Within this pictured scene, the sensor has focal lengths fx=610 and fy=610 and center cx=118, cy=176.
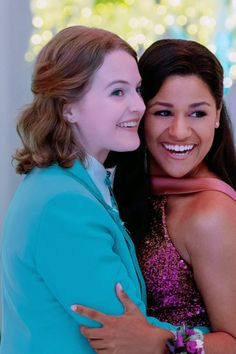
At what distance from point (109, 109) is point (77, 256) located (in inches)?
14.7

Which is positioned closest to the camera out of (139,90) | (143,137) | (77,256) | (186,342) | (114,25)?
(77,256)

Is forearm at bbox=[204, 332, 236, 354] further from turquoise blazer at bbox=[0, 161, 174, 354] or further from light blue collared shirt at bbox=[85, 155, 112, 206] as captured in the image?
light blue collared shirt at bbox=[85, 155, 112, 206]

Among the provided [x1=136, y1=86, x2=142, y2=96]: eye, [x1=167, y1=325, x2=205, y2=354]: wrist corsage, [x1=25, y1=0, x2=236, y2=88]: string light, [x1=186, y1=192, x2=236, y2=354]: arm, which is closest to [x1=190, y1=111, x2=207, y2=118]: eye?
[x1=136, y1=86, x2=142, y2=96]: eye

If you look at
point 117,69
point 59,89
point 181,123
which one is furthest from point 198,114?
point 59,89

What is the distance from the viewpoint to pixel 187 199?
1.57 metres

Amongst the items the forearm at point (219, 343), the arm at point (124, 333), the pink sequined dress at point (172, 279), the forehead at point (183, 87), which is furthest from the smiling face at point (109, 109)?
the forearm at point (219, 343)

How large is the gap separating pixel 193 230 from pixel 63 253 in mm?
393

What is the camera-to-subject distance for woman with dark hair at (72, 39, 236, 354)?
4.67 feet

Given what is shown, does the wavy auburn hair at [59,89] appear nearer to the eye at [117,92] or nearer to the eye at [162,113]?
the eye at [117,92]

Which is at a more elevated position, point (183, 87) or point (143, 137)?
point (183, 87)

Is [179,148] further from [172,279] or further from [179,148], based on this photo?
[172,279]

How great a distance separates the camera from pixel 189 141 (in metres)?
1.59

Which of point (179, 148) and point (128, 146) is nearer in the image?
point (128, 146)

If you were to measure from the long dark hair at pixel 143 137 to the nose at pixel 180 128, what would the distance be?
3.7 inches
